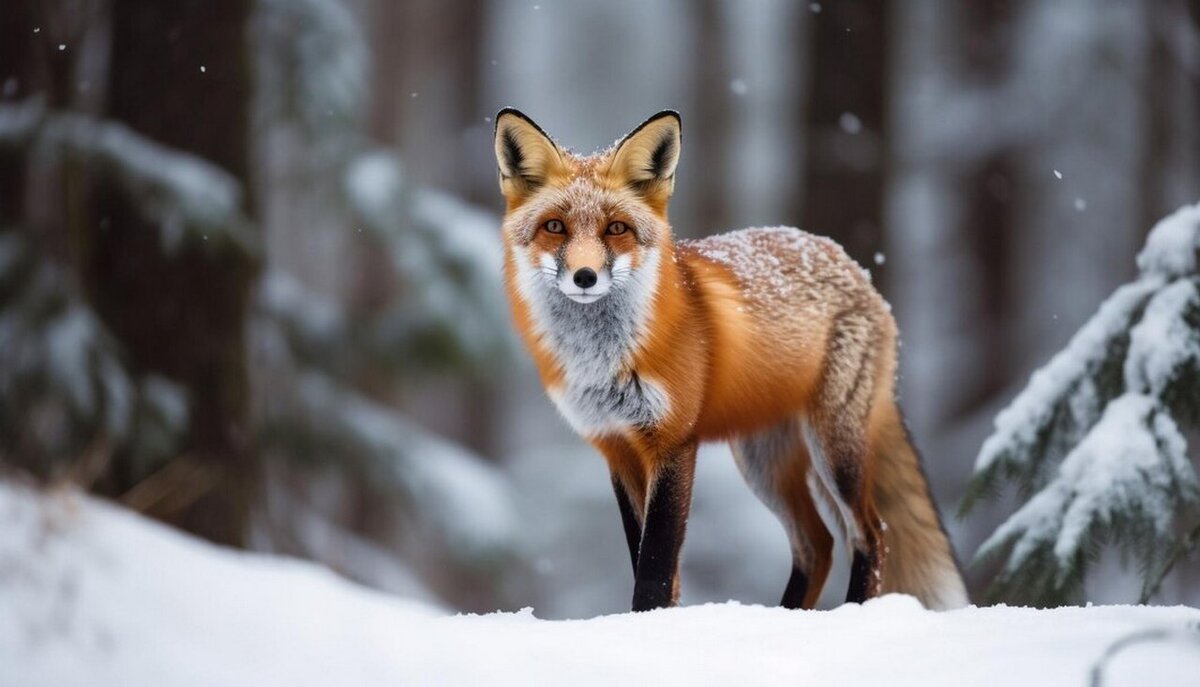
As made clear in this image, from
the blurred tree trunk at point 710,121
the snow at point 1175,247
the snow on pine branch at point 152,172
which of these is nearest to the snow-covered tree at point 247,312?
the snow on pine branch at point 152,172

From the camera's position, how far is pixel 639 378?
368 centimetres

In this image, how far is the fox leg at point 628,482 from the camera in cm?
384

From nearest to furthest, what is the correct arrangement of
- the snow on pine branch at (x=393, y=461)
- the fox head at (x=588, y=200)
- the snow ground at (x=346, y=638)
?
the snow ground at (x=346, y=638) → the fox head at (x=588, y=200) → the snow on pine branch at (x=393, y=461)

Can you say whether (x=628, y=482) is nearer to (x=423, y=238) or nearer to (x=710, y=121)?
(x=423, y=238)

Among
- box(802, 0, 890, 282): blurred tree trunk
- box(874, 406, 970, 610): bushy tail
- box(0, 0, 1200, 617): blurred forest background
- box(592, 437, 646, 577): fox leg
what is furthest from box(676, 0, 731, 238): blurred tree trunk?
box(592, 437, 646, 577): fox leg

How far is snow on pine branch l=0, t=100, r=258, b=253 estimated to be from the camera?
226 inches

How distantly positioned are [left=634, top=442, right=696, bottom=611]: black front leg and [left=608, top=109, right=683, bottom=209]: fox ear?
2.74ft

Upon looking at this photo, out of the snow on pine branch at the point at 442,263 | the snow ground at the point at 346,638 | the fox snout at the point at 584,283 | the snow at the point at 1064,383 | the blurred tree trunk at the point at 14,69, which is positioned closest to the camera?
the snow ground at the point at 346,638

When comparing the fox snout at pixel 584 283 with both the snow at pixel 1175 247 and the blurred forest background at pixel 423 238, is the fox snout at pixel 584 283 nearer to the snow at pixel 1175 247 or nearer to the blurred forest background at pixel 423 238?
the blurred forest background at pixel 423 238

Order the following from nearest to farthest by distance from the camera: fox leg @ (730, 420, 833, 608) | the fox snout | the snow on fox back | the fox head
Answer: the fox snout
the fox head
the snow on fox back
fox leg @ (730, 420, 833, 608)

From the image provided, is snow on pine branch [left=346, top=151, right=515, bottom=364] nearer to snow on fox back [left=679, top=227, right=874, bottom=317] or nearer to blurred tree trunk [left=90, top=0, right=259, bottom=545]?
blurred tree trunk [left=90, top=0, right=259, bottom=545]

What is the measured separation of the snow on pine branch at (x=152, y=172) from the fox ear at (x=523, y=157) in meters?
2.50

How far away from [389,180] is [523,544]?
9.36 ft

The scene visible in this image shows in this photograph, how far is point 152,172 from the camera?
5848 millimetres
